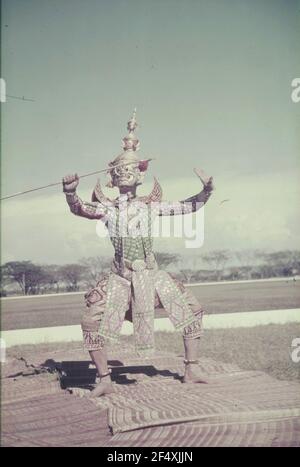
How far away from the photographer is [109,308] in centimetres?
515

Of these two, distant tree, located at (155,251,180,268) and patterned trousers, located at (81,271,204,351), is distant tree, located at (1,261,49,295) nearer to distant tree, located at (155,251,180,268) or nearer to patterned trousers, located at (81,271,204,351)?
distant tree, located at (155,251,180,268)

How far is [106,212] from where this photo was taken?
17.7 feet

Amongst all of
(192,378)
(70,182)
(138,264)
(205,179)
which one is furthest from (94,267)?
(70,182)

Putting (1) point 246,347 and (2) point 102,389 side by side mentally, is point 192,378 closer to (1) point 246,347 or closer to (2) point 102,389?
(2) point 102,389

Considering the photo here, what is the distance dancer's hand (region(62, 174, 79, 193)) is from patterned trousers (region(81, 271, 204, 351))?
996mm

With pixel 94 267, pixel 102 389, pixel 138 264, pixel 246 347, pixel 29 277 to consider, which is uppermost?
pixel 138 264

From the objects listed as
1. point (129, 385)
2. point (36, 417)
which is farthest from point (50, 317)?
point (36, 417)

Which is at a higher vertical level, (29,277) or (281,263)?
(281,263)

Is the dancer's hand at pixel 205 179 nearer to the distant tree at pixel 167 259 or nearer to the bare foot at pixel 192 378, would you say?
the bare foot at pixel 192 378

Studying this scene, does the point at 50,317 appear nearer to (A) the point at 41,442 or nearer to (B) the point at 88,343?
(B) the point at 88,343

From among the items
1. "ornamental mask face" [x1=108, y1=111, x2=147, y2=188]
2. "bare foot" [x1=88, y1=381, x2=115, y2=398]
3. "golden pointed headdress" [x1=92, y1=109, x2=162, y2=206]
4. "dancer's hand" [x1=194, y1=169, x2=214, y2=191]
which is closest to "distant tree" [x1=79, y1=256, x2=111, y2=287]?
"golden pointed headdress" [x1=92, y1=109, x2=162, y2=206]

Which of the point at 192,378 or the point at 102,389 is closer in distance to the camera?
the point at 102,389

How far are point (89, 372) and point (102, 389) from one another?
1315 millimetres
